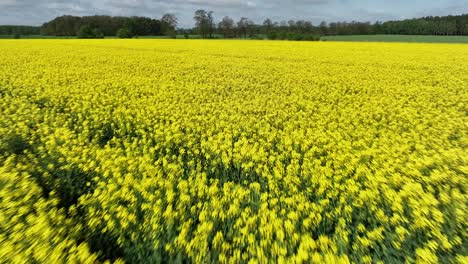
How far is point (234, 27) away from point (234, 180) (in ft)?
223

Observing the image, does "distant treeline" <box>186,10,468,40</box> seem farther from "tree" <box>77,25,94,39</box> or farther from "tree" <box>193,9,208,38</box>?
"tree" <box>77,25,94,39</box>

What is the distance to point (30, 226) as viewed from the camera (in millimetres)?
2602

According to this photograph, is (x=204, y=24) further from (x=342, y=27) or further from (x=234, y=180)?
(x=234, y=180)

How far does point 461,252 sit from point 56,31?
79.0 m

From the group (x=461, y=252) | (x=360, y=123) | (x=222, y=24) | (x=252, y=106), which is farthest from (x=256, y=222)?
(x=222, y=24)

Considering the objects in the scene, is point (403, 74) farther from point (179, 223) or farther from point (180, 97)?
point (179, 223)

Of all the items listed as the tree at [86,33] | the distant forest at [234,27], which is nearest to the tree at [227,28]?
the distant forest at [234,27]

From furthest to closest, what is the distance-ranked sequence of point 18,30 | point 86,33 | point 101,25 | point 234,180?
A: point 18,30, point 101,25, point 86,33, point 234,180

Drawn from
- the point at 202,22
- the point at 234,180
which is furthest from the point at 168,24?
the point at 234,180

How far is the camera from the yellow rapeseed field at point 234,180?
2553 millimetres

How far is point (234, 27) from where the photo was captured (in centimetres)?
6738

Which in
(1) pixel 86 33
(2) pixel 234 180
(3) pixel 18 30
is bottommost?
(2) pixel 234 180

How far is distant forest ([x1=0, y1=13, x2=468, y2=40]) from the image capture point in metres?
64.4

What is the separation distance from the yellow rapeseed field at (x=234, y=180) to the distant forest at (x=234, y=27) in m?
59.8
